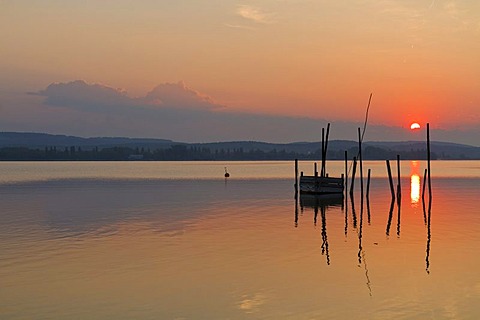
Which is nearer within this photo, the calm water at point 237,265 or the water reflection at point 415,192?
the calm water at point 237,265

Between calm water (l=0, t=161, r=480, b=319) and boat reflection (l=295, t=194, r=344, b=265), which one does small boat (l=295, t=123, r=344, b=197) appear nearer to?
boat reflection (l=295, t=194, r=344, b=265)

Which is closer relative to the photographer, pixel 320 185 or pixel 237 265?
pixel 237 265

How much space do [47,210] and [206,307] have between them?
30.6 meters

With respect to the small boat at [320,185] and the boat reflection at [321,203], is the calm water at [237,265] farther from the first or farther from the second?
the small boat at [320,185]

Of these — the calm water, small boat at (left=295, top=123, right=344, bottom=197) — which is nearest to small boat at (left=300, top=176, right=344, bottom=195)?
small boat at (left=295, top=123, right=344, bottom=197)

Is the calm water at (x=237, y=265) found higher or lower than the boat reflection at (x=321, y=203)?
higher

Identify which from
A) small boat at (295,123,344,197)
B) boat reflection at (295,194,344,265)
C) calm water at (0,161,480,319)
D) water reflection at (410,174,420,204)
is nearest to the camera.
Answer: calm water at (0,161,480,319)

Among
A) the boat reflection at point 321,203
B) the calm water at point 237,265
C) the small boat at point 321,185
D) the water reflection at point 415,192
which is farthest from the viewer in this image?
the water reflection at point 415,192

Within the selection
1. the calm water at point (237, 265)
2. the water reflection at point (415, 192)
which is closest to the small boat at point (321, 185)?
the water reflection at point (415, 192)

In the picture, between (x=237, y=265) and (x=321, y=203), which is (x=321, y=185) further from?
(x=237, y=265)

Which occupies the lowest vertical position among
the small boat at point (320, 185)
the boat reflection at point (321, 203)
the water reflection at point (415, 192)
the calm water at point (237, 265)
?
the water reflection at point (415, 192)

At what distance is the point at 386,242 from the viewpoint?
28781 millimetres

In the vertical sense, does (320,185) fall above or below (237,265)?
above

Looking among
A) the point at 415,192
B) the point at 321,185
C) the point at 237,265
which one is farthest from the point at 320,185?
the point at 237,265
